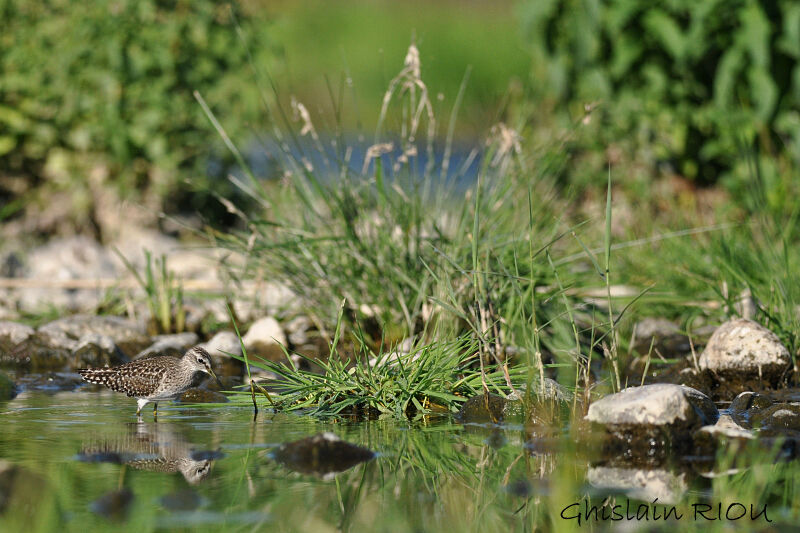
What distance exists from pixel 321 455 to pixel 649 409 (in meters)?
1.04

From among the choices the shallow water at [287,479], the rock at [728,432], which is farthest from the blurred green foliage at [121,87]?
the rock at [728,432]

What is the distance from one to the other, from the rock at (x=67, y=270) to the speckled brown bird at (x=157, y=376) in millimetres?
2012

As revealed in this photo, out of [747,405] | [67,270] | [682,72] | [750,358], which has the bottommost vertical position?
[747,405]

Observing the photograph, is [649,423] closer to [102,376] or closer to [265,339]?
[102,376]

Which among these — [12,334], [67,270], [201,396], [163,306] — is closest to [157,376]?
[201,396]

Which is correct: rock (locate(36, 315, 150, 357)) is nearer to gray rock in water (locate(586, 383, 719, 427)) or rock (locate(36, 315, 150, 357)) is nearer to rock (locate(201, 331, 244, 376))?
rock (locate(201, 331, 244, 376))

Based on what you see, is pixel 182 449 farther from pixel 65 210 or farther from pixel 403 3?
pixel 403 3

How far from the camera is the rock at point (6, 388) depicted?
4371 millimetres

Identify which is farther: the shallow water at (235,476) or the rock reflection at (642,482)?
the rock reflection at (642,482)

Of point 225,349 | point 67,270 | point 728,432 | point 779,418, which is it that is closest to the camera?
point 728,432

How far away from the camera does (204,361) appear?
4.15m

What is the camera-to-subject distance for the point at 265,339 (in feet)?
17.3

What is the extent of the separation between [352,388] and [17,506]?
150cm

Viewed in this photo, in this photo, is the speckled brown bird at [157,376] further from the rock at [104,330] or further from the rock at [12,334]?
the rock at [12,334]
